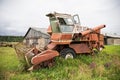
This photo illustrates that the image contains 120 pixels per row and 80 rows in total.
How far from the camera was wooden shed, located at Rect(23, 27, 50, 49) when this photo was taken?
107 ft

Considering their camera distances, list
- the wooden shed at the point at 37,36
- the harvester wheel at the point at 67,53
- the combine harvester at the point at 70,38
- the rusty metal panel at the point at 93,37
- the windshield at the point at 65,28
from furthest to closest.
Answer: the wooden shed at the point at 37,36 → the rusty metal panel at the point at 93,37 → the windshield at the point at 65,28 → the combine harvester at the point at 70,38 → the harvester wheel at the point at 67,53

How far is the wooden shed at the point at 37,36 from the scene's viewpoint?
107ft

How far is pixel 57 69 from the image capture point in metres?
9.62

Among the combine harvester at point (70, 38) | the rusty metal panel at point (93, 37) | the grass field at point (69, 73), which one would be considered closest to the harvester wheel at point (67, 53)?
the combine harvester at point (70, 38)

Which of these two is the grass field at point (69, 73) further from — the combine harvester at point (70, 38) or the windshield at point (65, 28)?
the windshield at point (65, 28)

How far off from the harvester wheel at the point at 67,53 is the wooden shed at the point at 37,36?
1953cm

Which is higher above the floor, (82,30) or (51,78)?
(82,30)

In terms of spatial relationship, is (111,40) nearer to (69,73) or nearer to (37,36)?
(37,36)

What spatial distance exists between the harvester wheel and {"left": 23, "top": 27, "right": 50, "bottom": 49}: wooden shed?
64.1 ft

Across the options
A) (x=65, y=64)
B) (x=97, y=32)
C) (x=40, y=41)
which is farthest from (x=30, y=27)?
(x=65, y=64)

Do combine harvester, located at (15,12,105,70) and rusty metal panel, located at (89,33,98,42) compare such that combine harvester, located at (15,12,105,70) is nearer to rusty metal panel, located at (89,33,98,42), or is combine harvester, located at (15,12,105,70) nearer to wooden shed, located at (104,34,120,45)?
rusty metal panel, located at (89,33,98,42)

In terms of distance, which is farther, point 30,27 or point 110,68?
point 30,27

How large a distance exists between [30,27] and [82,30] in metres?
25.6

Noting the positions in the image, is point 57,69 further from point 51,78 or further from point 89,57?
point 89,57
